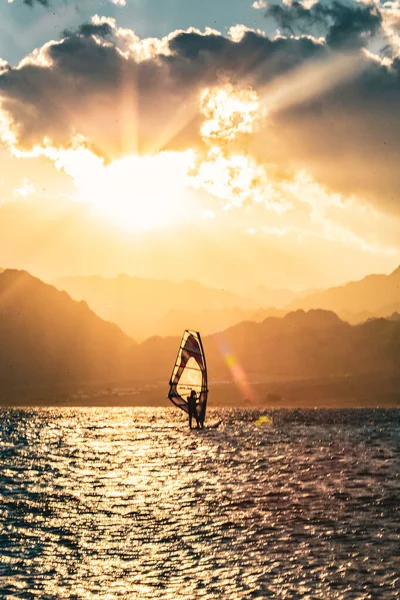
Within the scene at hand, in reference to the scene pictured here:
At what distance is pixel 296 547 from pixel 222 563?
2.70 m

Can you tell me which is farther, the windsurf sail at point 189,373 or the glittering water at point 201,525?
the windsurf sail at point 189,373

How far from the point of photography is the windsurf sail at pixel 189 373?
70875mm

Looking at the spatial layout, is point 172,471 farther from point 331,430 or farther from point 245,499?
point 331,430

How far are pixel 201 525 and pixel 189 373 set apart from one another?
49.4 m

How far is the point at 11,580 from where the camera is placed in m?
18.0

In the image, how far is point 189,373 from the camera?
7400 centimetres

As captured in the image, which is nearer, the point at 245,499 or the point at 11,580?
the point at 11,580

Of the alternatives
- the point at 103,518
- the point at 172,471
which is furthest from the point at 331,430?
the point at 103,518

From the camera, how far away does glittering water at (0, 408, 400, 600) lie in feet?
57.6

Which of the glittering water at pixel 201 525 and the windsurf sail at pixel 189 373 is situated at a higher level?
the windsurf sail at pixel 189 373

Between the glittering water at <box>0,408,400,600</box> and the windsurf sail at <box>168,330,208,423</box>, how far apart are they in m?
22.0

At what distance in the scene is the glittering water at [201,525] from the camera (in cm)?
1755

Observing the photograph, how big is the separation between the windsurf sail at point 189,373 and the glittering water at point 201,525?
21973mm

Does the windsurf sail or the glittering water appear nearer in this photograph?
the glittering water
